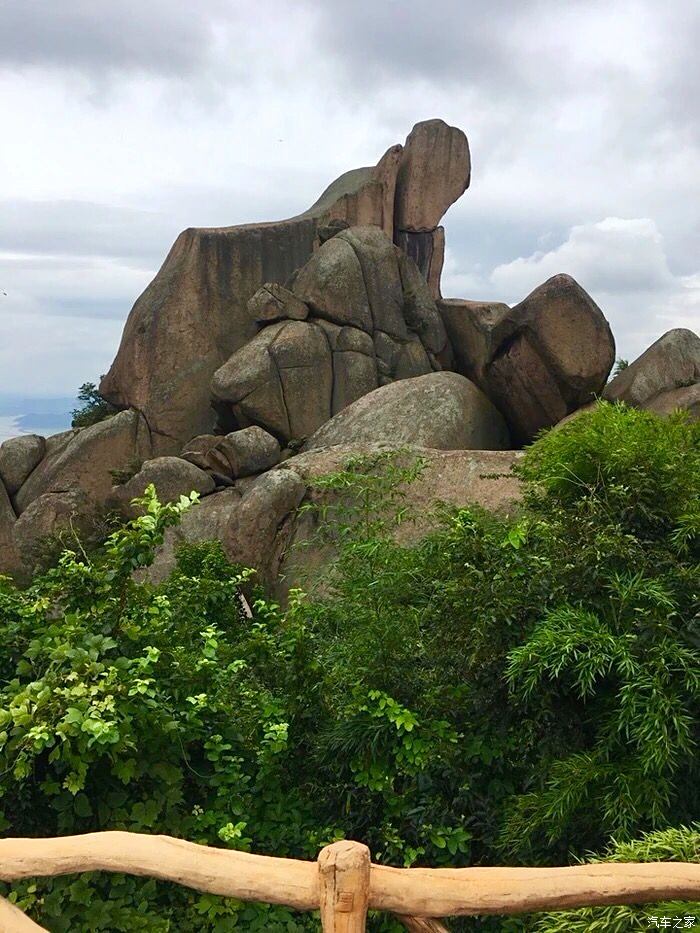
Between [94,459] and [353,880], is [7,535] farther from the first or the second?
[353,880]

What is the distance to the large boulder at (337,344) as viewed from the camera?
1430cm

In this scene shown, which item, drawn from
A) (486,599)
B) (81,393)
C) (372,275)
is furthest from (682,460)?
(81,393)

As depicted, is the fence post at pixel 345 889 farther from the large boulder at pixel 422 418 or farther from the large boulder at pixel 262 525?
the large boulder at pixel 422 418

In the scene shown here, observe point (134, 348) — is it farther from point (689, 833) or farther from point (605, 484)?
point (689, 833)


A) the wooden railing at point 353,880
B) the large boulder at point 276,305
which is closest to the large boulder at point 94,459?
the large boulder at point 276,305

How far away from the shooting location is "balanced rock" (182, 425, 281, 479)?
12.8 m

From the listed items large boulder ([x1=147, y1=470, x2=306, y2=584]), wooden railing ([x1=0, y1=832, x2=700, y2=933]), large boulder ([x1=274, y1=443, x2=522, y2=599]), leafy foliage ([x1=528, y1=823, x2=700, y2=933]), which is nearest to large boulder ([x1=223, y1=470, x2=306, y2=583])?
large boulder ([x1=147, y1=470, x2=306, y2=584])

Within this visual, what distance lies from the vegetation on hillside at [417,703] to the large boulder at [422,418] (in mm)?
7088

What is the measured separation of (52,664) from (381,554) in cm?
183

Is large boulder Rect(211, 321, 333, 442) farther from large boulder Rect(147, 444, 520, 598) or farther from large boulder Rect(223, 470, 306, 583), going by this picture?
large boulder Rect(223, 470, 306, 583)

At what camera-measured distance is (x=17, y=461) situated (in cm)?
1551

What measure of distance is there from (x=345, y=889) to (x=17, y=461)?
14224 mm

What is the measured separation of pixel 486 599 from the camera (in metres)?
4.75

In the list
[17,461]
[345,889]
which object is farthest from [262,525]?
[345,889]
